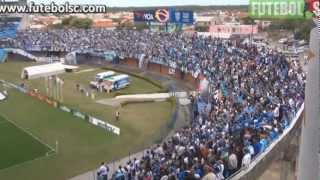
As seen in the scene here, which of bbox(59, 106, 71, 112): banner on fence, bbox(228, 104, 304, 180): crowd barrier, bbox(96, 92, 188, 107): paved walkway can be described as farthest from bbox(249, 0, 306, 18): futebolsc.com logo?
bbox(59, 106, 71, 112): banner on fence

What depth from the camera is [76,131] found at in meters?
30.5

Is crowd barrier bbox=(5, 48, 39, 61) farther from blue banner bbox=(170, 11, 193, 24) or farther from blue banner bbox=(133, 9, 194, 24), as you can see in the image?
blue banner bbox=(170, 11, 193, 24)

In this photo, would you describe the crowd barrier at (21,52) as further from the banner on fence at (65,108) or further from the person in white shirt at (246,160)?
the person in white shirt at (246,160)

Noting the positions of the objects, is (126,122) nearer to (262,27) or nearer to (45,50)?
(45,50)

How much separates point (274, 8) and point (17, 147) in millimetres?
18095

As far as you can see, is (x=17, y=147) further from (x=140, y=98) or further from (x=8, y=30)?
(x=8, y=30)

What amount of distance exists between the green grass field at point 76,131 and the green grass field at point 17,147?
1.31 feet

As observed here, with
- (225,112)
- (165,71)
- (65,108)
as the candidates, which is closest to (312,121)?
(225,112)

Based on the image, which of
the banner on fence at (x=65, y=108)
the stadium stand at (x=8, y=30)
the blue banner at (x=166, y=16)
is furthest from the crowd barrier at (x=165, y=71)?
the stadium stand at (x=8, y=30)

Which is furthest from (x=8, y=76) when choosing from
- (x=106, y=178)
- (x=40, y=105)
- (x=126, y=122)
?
(x=106, y=178)

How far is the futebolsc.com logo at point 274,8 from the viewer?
3003 centimetres

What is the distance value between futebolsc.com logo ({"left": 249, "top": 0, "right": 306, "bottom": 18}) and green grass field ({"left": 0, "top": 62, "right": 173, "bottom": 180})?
9.34 metres

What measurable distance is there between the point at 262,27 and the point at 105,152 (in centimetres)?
10985

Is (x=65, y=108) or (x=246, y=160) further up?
(x=246, y=160)
